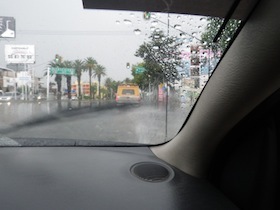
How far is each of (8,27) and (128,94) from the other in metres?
1.20

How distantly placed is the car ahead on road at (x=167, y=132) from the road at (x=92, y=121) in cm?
1

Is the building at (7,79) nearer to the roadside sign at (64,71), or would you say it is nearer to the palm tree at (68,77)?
the roadside sign at (64,71)

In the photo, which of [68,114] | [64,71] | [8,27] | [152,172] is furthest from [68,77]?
[152,172]

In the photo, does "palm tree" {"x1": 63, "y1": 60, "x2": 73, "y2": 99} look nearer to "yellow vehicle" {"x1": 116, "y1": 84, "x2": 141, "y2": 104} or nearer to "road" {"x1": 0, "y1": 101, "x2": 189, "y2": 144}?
"road" {"x1": 0, "y1": 101, "x2": 189, "y2": 144}

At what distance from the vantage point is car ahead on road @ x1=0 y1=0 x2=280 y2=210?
1.64m

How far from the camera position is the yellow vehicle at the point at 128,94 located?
2.54 m

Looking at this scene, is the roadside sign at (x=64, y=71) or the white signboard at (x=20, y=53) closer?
the white signboard at (x=20, y=53)

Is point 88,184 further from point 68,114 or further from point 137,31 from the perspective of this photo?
point 137,31

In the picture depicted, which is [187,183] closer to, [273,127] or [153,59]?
[273,127]

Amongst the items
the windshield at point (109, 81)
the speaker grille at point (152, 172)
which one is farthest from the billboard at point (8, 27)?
the speaker grille at point (152, 172)

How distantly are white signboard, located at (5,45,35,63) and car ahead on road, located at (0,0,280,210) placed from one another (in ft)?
0.24

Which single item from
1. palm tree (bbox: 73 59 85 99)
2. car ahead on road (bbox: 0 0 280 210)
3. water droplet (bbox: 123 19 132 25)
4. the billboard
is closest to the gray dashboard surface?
car ahead on road (bbox: 0 0 280 210)

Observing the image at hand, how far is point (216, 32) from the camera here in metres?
1.91

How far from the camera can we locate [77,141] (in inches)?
100
